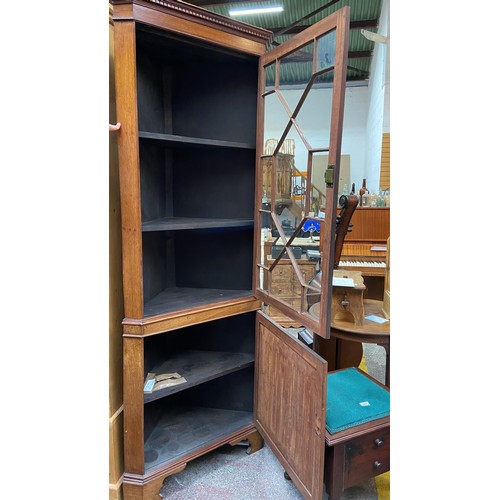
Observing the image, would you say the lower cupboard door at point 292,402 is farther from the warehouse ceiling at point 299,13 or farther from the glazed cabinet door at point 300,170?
the warehouse ceiling at point 299,13

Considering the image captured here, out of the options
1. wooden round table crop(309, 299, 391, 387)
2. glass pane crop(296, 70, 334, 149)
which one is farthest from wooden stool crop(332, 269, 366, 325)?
glass pane crop(296, 70, 334, 149)

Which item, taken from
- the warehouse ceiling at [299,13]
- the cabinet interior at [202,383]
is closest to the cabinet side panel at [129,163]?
the cabinet interior at [202,383]

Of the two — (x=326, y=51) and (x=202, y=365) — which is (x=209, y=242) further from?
(x=326, y=51)

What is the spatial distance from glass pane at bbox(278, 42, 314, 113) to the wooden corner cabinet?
10 mm

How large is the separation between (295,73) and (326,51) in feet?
0.70

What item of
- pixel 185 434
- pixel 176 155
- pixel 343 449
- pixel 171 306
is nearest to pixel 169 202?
pixel 176 155

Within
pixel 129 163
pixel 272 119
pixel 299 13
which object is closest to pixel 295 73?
pixel 272 119

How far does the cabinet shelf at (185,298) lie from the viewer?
5.11ft

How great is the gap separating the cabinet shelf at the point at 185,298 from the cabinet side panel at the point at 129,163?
148mm

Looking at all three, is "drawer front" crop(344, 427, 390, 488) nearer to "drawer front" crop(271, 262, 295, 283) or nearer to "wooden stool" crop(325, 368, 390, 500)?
"wooden stool" crop(325, 368, 390, 500)

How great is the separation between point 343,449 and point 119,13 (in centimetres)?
184

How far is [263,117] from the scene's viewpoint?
161 centimetres

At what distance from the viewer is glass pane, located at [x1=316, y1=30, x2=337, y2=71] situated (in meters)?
1.15

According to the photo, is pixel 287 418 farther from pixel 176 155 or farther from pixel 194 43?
pixel 194 43
